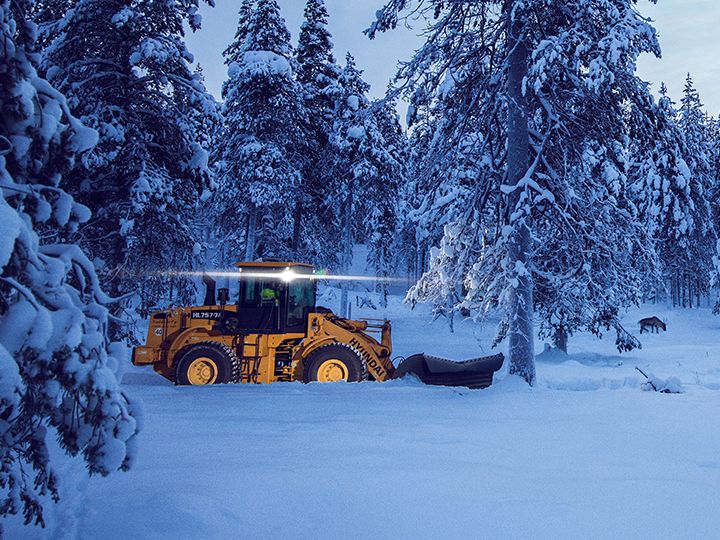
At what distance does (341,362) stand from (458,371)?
2201 mm

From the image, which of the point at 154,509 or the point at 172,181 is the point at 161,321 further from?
the point at 154,509

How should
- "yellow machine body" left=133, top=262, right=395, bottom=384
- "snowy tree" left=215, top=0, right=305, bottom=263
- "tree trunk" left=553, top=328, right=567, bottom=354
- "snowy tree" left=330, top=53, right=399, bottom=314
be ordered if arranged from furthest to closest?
"snowy tree" left=330, top=53, right=399, bottom=314
"snowy tree" left=215, top=0, right=305, bottom=263
"tree trunk" left=553, top=328, right=567, bottom=354
"yellow machine body" left=133, top=262, right=395, bottom=384

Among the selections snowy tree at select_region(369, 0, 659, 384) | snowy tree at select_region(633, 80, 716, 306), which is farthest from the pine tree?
snowy tree at select_region(369, 0, 659, 384)

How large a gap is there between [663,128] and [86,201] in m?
11.1

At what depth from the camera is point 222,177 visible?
853 inches

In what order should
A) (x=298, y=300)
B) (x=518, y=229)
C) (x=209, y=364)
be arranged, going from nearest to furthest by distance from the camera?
(x=518, y=229), (x=209, y=364), (x=298, y=300)

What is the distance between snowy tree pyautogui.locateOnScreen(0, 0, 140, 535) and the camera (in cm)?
234

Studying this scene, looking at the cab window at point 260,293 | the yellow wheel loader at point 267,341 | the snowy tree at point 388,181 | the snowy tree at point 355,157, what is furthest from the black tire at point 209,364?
the snowy tree at point 355,157

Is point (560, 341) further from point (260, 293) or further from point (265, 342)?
point (260, 293)

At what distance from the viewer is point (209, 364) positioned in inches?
409

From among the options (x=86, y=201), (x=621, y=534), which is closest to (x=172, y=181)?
(x=86, y=201)

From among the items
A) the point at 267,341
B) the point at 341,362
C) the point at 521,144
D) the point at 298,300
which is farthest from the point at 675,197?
the point at 267,341

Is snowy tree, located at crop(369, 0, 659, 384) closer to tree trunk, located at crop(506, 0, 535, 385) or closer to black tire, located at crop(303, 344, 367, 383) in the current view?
tree trunk, located at crop(506, 0, 535, 385)

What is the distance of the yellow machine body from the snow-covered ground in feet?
7.05
